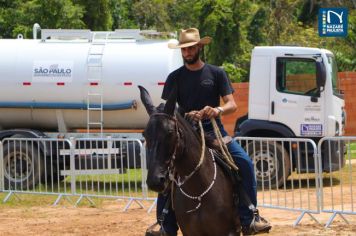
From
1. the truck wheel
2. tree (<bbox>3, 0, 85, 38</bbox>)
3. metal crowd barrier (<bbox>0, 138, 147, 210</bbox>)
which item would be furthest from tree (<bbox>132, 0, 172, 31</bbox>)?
the truck wheel

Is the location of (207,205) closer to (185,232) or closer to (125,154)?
(185,232)

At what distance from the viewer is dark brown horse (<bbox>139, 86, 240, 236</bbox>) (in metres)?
6.38

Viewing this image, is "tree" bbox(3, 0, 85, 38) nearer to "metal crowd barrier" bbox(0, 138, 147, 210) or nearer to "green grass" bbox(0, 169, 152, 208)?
"metal crowd barrier" bbox(0, 138, 147, 210)

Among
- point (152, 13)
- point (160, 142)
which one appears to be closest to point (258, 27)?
point (152, 13)

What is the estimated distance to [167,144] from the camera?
6316 millimetres

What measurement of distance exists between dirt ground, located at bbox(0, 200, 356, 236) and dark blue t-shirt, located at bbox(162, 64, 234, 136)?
4.35 m

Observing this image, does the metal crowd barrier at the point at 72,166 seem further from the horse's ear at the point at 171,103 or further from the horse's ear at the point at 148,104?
the horse's ear at the point at 171,103

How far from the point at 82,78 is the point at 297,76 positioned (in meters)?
4.36

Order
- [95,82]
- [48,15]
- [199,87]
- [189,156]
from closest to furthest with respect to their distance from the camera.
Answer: [189,156] < [199,87] < [95,82] < [48,15]

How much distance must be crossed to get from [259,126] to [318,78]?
1502mm

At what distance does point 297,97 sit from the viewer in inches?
632

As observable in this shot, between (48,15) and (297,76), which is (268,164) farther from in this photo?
(48,15)

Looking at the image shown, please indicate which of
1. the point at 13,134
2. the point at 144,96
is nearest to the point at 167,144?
the point at 144,96

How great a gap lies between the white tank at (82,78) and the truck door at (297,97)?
2.12m
